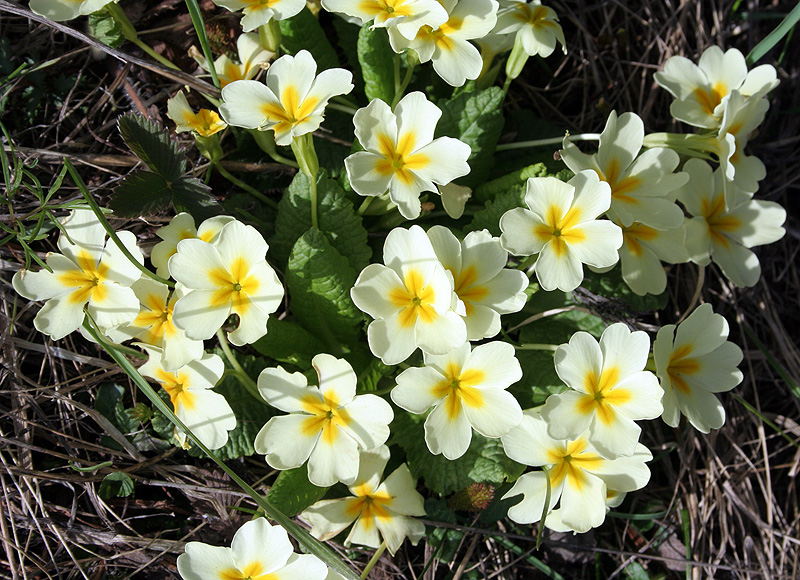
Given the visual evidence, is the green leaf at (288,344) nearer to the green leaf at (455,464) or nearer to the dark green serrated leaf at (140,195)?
the green leaf at (455,464)

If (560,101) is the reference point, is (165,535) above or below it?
below

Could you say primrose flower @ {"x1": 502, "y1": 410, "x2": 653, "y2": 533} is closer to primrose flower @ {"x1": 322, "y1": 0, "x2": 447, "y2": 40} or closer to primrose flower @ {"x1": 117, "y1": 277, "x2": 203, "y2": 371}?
primrose flower @ {"x1": 117, "y1": 277, "x2": 203, "y2": 371}

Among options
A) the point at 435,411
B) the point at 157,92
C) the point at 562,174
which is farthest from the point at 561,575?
the point at 157,92

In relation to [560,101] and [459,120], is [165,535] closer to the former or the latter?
[459,120]

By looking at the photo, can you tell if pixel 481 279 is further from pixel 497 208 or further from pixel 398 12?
pixel 398 12

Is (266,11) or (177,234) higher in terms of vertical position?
(266,11)

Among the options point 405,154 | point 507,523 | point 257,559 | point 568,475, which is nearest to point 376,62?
point 405,154
